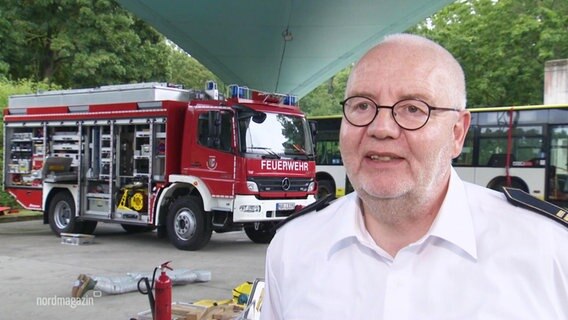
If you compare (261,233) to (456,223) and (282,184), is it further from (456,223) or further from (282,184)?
(456,223)

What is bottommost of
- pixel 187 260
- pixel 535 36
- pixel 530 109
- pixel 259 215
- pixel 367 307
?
pixel 187 260

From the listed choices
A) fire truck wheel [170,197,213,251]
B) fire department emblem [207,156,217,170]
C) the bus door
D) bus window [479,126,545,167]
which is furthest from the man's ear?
bus window [479,126,545,167]

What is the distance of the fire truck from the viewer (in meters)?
10.4

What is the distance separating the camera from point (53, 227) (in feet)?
41.6

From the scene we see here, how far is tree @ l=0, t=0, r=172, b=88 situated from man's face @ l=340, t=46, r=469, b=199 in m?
23.7

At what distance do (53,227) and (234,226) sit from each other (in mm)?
4652

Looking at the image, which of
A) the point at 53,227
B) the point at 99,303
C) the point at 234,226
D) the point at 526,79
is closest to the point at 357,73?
the point at 99,303

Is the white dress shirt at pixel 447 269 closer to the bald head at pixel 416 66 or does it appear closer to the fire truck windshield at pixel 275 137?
the bald head at pixel 416 66

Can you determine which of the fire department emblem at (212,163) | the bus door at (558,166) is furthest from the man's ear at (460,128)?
the bus door at (558,166)

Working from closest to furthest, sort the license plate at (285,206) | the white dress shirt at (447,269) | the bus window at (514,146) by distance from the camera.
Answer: the white dress shirt at (447,269), the license plate at (285,206), the bus window at (514,146)

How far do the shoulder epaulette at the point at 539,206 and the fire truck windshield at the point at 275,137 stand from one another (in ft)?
28.3

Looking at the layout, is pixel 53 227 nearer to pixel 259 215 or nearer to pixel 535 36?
pixel 259 215

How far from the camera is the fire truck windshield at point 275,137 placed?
1035 cm

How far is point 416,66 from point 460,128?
242 millimetres
